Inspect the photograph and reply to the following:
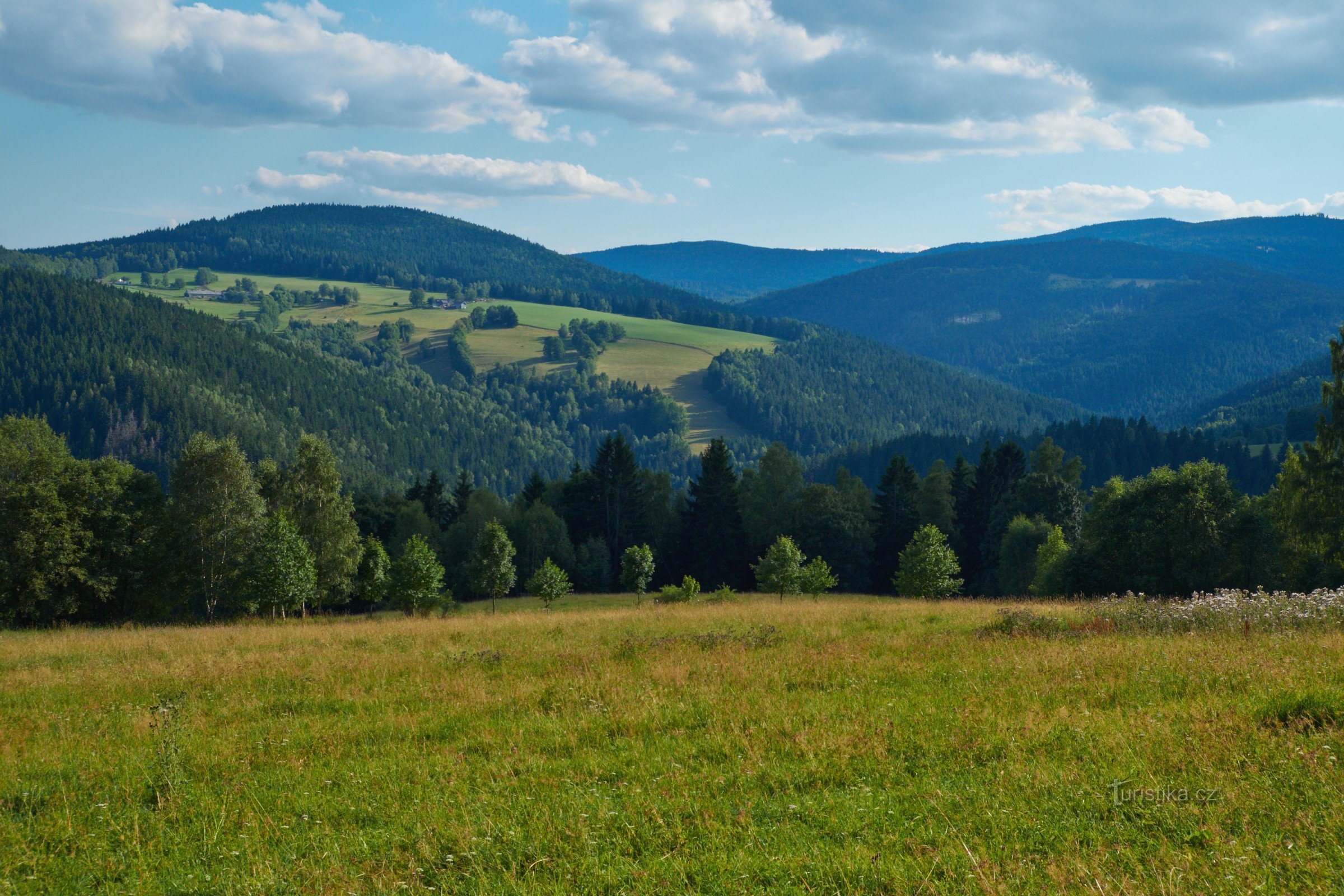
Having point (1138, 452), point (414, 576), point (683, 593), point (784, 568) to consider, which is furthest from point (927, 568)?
point (1138, 452)

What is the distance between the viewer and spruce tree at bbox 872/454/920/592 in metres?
76.6

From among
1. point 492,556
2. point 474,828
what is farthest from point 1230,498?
point 474,828

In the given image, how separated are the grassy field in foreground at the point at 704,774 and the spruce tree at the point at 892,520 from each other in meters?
63.0

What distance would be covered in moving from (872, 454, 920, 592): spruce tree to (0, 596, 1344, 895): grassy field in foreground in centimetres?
6298

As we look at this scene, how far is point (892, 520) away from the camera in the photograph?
77750mm

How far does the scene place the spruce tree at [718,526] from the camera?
266 ft

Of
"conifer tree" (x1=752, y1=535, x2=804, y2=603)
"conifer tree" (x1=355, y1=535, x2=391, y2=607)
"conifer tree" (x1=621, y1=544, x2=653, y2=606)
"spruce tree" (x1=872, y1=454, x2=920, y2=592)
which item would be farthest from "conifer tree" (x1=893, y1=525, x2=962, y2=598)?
"conifer tree" (x1=355, y1=535, x2=391, y2=607)

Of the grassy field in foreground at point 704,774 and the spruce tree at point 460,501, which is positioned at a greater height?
the grassy field in foreground at point 704,774

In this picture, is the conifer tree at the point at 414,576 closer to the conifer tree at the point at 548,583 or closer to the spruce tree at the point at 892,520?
the conifer tree at the point at 548,583

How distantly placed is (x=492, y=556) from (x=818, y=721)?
43633 mm

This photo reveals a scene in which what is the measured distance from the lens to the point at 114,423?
195125 millimetres

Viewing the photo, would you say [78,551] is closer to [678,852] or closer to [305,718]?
[305,718]

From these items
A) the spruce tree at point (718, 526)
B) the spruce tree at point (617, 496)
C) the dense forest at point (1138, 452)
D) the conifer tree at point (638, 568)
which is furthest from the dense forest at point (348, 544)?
the dense forest at point (1138, 452)

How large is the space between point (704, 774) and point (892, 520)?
7217 centimetres
